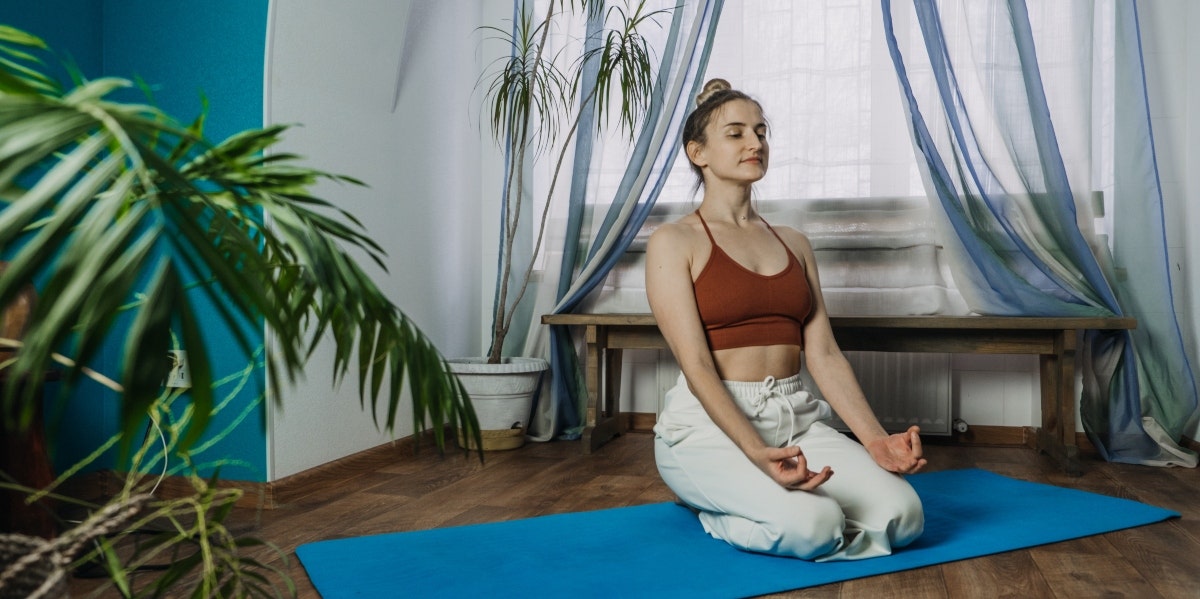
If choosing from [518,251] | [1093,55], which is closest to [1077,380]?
[1093,55]

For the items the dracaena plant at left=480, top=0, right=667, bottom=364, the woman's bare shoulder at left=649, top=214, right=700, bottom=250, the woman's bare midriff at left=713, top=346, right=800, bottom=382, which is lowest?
the woman's bare midriff at left=713, top=346, right=800, bottom=382

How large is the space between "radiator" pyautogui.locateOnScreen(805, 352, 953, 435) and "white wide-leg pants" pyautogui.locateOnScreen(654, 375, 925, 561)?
1.29 metres

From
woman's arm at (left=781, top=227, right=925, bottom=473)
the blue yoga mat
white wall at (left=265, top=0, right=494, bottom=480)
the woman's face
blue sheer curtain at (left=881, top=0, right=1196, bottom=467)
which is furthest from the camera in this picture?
blue sheer curtain at (left=881, top=0, right=1196, bottom=467)

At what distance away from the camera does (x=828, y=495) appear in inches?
70.2

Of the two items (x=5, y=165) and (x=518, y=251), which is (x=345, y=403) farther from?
(x=5, y=165)

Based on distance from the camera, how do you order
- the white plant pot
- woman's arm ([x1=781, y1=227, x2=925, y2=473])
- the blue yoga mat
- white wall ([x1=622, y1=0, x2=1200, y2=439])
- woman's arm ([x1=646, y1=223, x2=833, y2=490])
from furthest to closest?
the white plant pot
white wall ([x1=622, y1=0, x2=1200, y2=439])
woman's arm ([x1=781, y1=227, x2=925, y2=473])
woman's arm ([x1=646, y1=223, x2=833, y2=490])
the blue yoga mat

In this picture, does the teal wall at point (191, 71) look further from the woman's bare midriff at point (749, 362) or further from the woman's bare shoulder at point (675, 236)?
the woman's bare midriff at point (749, 362)

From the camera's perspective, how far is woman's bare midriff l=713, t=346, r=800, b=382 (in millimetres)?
1993

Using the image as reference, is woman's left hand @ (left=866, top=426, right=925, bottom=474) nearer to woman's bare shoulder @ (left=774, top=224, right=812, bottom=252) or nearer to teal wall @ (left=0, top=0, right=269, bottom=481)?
woman's bare shoulder @ (left=774, top=224, right=812, bottom=252)

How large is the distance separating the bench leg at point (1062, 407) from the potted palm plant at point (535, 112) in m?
1.64

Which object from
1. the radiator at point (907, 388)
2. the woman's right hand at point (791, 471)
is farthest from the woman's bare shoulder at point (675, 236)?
the radiator at point (907, 388)

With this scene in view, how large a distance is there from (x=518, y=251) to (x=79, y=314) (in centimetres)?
292

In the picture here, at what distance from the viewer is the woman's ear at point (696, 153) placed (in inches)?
84.7

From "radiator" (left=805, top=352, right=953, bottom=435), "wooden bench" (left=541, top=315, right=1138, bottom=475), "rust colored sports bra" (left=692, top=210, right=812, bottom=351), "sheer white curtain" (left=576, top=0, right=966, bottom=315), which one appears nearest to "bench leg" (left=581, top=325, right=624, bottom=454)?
"wooden bench" (left=541, top=315, right=1138, bottom=475)
